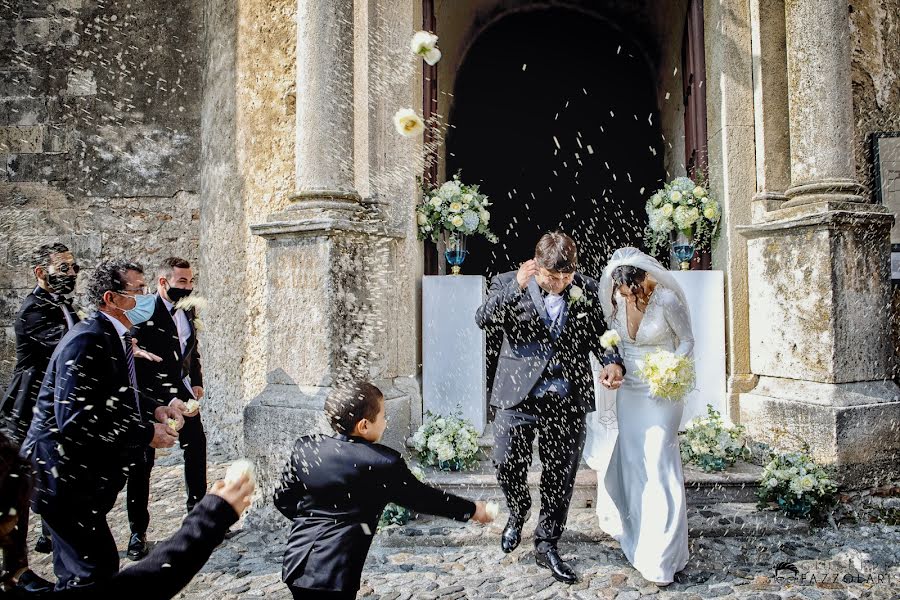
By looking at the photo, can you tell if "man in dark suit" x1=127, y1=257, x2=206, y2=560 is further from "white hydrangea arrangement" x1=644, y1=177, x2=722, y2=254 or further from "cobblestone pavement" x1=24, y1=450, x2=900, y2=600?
"white hydrangea arrangement" x1=644, y1=177, x2=722, y2=254

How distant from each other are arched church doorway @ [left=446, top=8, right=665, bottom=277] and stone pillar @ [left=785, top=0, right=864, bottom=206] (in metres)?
4.68

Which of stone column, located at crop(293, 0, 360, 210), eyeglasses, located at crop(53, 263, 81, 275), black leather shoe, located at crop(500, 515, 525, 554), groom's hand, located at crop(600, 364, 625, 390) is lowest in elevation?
black leather shoe, located at crop(500, 515, 525, 554)

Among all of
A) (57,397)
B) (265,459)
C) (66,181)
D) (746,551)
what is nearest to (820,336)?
(746,551)

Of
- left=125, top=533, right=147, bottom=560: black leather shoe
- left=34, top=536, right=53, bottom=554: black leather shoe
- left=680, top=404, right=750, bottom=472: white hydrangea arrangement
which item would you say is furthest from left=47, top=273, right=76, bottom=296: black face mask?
left=680, top=404, right=750, bottom=472: white hydrangea arrangement

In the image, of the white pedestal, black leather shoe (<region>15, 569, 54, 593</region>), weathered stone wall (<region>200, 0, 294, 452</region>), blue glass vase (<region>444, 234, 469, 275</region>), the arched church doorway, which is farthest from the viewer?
the arched church doorway

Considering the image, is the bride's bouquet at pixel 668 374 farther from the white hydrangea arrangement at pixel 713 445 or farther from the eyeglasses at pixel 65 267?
the eyeglasses at pixel 65 267

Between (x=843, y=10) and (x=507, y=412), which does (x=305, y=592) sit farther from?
(x=843, y=10)

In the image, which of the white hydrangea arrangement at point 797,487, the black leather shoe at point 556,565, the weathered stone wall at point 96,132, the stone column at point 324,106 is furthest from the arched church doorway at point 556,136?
the black leather shoe at point 556,565

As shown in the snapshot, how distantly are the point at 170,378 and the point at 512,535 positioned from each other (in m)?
2.44

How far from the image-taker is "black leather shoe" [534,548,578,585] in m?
3.54

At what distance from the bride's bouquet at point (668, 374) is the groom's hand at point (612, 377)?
0.14 meters

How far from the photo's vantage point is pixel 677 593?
3400mm

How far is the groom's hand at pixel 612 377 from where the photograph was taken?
379cm

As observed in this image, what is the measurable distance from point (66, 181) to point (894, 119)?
871 cm
